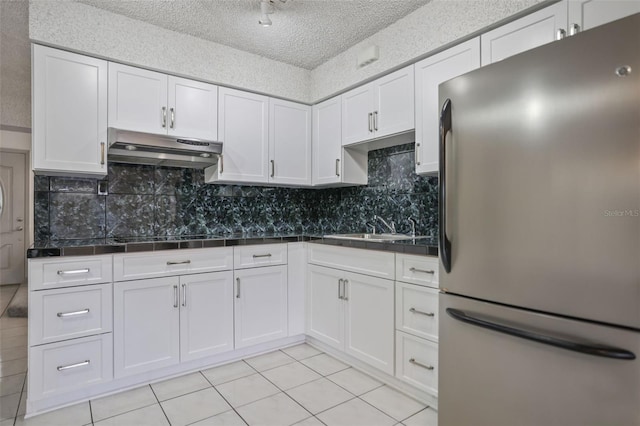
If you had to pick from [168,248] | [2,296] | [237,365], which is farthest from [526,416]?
[2,296]

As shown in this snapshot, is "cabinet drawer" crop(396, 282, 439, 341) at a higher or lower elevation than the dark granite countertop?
lower

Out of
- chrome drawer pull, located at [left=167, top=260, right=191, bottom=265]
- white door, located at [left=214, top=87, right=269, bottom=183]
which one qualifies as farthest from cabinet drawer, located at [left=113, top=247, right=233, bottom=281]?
white door, located at [left=214, top=87, right=269, bottom=183]

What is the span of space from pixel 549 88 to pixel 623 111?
0.23 meters

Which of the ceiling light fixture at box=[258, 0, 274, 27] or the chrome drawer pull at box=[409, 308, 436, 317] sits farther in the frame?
the ceiling light fixture at box=[258, 0, 274, 27]

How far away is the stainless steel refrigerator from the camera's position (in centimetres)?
103

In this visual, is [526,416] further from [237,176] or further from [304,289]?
[237,176]

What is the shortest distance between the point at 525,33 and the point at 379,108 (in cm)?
107

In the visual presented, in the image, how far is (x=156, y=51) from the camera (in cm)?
255

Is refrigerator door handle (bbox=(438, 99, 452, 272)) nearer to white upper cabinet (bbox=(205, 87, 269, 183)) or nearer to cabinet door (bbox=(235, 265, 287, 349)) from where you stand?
cabinet door (bbox=(235, 265, 287, 349))

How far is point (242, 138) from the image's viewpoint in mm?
2979

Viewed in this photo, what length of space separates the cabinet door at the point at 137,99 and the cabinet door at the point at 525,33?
220 cm

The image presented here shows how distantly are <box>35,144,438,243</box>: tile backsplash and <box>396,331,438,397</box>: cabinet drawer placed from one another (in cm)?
90

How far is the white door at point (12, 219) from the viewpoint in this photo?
203 inches

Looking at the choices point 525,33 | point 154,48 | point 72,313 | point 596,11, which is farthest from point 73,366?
point 596,11
